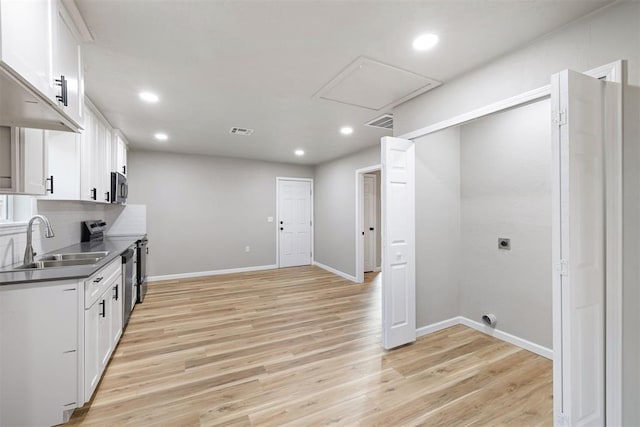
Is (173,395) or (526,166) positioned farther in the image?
(526,166)

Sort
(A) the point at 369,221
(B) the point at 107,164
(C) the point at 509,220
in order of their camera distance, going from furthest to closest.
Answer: (A) the point at 369,221
(B) the point at 107,164
(C) the point at 509,220

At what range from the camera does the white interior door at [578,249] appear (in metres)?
1.37

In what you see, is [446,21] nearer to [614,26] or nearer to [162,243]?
[614,26]

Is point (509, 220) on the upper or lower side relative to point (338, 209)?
lower

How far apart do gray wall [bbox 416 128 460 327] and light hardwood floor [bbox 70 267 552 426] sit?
1.14 feet

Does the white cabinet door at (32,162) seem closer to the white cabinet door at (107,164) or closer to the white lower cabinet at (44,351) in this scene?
the white lower cabinet at (44,351)

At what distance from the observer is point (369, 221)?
6199mm

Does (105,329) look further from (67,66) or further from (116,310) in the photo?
(67,66)

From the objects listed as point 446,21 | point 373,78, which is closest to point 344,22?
point 446,21

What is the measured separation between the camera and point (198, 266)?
561 cm

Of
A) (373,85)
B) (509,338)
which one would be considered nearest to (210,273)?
(373,85)

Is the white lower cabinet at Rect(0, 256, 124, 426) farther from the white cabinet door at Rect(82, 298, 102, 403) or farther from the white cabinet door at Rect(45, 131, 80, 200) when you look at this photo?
the white cabinet door at Rect(45, 131, 80, 200)

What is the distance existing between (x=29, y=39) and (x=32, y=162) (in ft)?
3.99

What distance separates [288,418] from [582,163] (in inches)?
89.8
